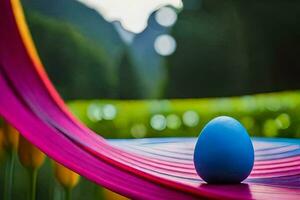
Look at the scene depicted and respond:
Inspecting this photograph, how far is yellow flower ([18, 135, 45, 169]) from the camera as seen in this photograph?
1446 millimetres

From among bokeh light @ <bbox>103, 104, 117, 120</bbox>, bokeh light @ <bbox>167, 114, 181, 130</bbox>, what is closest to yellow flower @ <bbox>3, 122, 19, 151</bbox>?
bokeh light @ <bbox>103, 104, 117, 120</bbox>

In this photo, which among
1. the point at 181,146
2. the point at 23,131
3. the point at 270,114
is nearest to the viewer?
the point at 23,131

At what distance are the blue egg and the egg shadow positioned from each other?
17 millimetres

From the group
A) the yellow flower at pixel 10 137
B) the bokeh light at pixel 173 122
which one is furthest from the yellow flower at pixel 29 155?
the bokeh light at pixel 173 122

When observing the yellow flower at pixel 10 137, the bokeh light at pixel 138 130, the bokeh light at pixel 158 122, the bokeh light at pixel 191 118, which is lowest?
the yellow flower at pixel 10 137

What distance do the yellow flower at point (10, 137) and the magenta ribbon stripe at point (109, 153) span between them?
7 centimetres

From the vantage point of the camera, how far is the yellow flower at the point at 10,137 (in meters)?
1.46

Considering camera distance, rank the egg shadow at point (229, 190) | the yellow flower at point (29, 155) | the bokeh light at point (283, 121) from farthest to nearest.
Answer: the bokeh light at point (283, 121), the yellow flower at point (29, 155), the egg shadow at point (229, 190)

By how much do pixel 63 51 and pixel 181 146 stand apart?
514mm

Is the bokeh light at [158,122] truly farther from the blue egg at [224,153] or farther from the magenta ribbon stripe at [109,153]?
the blue egg at [224,153]

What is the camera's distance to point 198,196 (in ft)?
4.09

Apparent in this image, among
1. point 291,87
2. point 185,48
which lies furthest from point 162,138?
point 291,87

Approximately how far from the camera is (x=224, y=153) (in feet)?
4.26

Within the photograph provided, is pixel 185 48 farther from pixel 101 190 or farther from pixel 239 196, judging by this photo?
pixel 239 196
